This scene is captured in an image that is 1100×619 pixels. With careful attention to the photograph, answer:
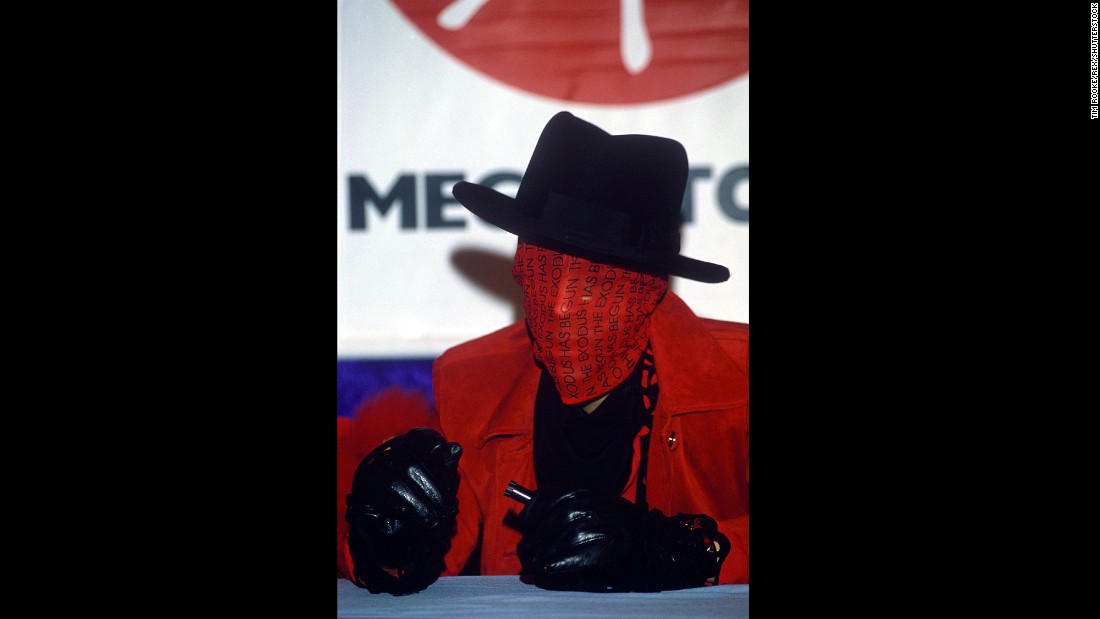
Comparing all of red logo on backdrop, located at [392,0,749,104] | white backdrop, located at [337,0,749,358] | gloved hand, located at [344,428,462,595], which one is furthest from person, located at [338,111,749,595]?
red logo on backdrop, located at [392,0,749,104]

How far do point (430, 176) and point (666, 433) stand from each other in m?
0.93

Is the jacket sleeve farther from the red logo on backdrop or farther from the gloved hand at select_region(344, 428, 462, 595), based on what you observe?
the red logo on backdrop

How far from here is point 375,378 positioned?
228cm

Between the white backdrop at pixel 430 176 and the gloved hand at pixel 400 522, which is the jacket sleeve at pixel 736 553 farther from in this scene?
the gloved hand at pixel 400 522

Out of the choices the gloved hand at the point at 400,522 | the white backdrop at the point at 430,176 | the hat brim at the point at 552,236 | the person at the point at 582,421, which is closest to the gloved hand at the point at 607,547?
the person at the point at 582,421

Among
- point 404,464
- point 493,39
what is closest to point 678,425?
point 404,464

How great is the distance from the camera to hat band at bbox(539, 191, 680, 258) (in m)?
1.85

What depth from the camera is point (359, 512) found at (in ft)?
5.71

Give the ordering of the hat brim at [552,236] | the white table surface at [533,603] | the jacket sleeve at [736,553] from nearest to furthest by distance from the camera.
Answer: the white table surface at [533,603]
the hat brim at [552,236]
the jacket sleeve at [736,553]

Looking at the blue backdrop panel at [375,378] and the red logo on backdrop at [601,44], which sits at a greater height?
the red logo on backdrop at [601,44]

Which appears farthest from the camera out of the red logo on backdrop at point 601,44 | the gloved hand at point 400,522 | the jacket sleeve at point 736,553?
the red logo on backdrop at point 601,44

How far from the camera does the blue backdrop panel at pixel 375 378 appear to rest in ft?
7.44

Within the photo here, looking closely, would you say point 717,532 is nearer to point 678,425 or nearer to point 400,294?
point 678,425

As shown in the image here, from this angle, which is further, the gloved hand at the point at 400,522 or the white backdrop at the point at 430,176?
the white backdrop at the point at 430,176
